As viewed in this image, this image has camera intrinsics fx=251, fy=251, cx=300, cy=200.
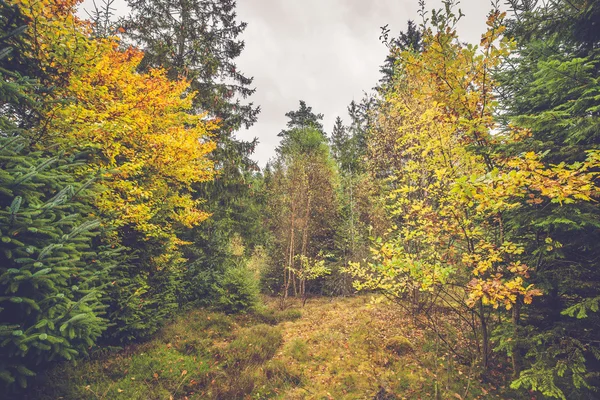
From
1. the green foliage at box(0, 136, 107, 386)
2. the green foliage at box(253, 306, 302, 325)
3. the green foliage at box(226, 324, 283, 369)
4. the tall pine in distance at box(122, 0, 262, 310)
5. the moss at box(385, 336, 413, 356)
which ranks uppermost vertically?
the tall pine in distance at box(122, 0, 262, 310)

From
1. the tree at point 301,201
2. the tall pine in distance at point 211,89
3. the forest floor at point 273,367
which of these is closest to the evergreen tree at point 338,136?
the tree at point 301,201

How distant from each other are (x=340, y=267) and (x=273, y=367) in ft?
11.3

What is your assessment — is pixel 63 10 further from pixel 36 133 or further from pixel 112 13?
pixel 36 133

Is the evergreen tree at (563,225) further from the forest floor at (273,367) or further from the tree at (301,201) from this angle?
the tree at (301,201)

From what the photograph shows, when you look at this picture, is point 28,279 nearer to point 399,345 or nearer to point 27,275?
point 27,275

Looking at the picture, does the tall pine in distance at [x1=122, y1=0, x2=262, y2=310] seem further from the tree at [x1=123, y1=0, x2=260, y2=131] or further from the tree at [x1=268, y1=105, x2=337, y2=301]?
the tree at [x1=268, y1=105, x2=337, y2=301]

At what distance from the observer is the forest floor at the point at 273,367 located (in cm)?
546

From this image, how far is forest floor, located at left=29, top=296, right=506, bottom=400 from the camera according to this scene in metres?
5.46

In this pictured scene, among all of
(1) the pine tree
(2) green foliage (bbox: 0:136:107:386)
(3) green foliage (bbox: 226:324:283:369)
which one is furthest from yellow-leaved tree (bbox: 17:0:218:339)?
(3) green foliage (bbox: 226:324:283:369)

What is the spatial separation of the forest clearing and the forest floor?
6cm

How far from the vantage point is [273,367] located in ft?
23.2

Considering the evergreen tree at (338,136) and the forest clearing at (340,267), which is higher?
the evergreen tree at (338,136)

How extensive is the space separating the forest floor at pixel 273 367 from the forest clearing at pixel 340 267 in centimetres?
6

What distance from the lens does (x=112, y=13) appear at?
772 centimetres
